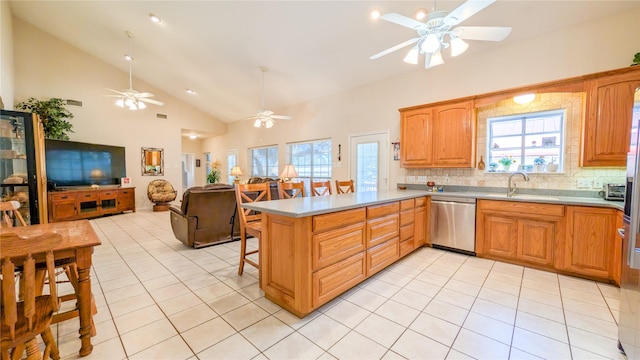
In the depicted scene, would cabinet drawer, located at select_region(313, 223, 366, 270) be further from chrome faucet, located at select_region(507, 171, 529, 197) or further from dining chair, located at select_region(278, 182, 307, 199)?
chrome faucet, located at select_region(507, 171, 529, 197)

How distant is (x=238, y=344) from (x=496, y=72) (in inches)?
182

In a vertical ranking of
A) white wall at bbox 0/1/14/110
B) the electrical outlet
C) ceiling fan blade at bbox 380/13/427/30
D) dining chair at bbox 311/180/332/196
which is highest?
white wall at bbox 0/1/14/110

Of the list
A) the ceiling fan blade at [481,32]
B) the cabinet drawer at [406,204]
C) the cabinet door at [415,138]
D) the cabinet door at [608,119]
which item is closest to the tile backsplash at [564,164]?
the cabinet door at [608,119]

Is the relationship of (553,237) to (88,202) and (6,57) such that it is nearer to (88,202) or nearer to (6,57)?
(88,202)

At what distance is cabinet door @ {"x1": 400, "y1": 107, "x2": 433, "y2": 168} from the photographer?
13.1ft

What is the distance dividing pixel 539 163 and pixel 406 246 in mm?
A: 2180

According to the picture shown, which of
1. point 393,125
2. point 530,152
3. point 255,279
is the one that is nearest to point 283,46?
point 393,125

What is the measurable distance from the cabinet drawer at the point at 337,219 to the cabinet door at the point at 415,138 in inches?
82.6

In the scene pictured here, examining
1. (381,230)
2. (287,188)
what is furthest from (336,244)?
(287,188)

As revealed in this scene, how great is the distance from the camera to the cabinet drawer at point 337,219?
6.73 ft

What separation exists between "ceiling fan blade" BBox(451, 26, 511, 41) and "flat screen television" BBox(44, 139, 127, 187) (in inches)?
317

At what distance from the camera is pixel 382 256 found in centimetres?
284

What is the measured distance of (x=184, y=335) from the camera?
185 centimetres

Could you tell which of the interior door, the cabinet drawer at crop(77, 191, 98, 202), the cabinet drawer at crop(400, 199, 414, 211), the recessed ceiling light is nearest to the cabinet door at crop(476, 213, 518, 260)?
the cabinet drawer at crop(400, 199, 414, 211)
